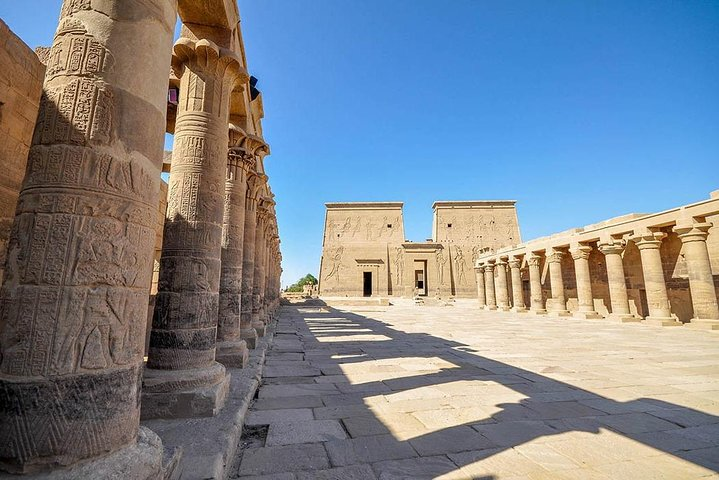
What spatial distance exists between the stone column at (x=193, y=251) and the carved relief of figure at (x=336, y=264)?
31.0 m

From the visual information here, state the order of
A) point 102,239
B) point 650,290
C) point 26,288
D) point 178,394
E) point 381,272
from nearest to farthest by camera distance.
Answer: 1. point 26,288
2. point 102,239
3. point 178,394
4. point 650,290
5. point 381,272

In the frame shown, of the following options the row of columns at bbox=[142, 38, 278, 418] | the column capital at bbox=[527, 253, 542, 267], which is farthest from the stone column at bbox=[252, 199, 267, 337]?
the column capital at bbox=[527, 253, 542, 267]

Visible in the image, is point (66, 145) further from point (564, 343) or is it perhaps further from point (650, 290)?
point (650, 290)

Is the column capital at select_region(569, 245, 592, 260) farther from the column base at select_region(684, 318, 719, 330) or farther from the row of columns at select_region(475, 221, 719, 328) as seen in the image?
the column base at select_region(684, 318, 719, 330)

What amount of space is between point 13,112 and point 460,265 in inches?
1333

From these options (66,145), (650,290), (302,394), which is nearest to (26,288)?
(66,145)

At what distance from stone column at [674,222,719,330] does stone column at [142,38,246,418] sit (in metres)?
14.0

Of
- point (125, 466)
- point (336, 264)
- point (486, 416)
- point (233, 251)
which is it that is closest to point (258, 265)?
point (233, 251)

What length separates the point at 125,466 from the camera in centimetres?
152

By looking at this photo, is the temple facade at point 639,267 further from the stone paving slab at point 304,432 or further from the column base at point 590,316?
the stone paving slab at point 304,432

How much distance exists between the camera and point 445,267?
112ft

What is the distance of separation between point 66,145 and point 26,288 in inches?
27.6

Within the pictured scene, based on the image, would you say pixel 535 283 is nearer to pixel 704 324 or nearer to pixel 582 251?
pixel 582 251

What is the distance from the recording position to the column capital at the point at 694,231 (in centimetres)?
1059
